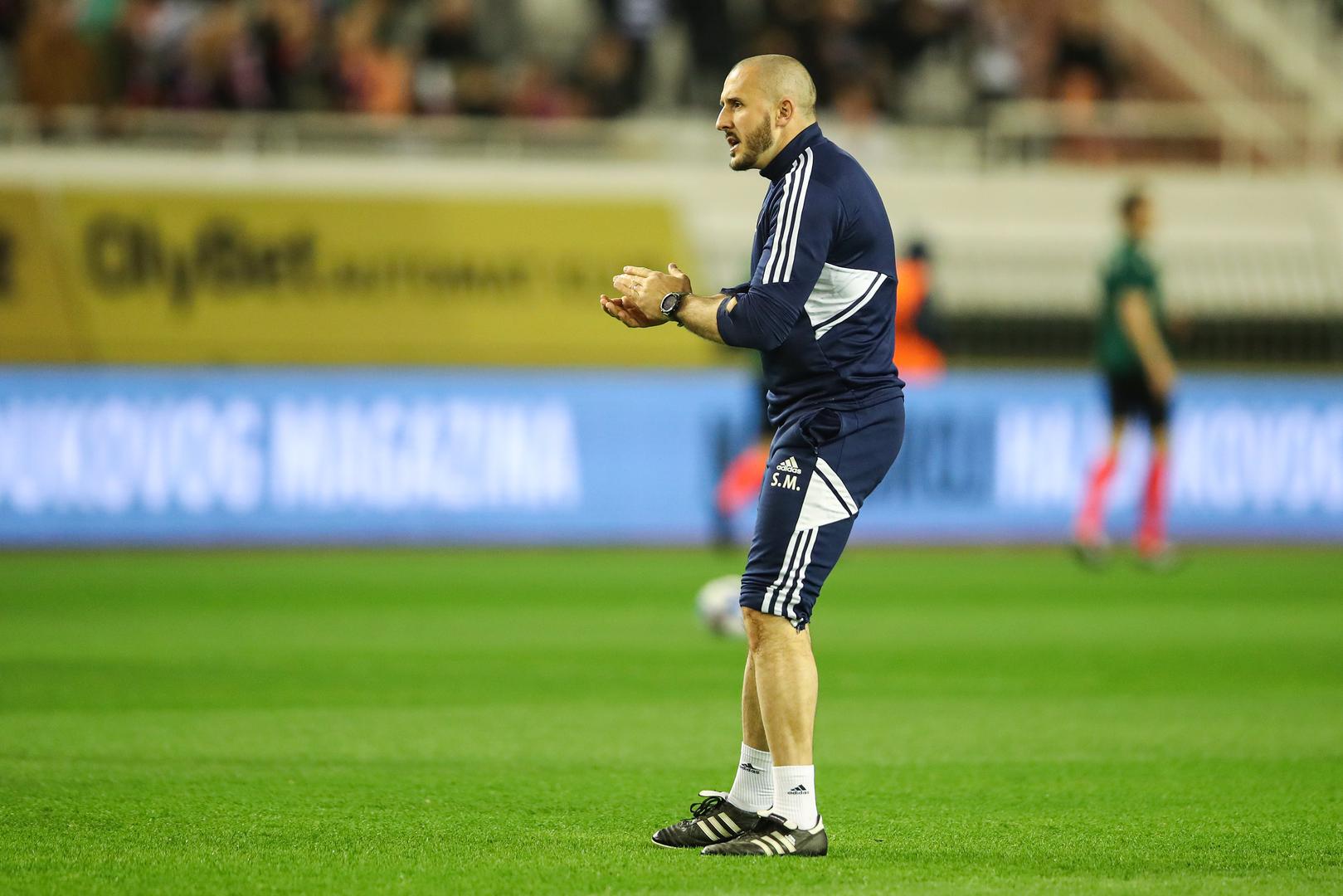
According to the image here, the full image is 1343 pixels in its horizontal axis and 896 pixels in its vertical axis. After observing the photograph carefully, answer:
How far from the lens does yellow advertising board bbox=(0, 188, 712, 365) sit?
19.0m

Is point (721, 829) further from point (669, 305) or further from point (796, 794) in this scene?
point (669, 305)

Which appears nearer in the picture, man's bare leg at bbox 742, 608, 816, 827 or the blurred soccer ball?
man's bare leg at bbox 742, 608, 816, 827

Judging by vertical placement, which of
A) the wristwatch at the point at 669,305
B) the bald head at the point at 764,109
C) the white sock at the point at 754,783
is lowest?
the white sock at the point at 754,783

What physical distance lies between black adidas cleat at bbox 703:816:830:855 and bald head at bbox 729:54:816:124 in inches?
77.5

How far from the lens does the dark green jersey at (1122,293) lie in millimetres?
15328

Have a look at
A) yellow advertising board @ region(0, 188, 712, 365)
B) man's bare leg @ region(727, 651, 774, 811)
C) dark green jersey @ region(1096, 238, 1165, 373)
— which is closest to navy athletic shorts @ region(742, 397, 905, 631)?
man's bare leg @ region(727, 651, 774, 811)

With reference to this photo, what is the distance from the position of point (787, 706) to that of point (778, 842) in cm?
38

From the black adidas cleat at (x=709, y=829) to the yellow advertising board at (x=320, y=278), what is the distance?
42.2ft

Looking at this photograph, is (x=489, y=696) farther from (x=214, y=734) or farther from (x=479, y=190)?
(x=479, y=190)

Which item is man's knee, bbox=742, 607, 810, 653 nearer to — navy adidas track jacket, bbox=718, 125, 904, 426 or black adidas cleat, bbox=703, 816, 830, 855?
black adidas cleat, bbox=703, 816, 830, 855

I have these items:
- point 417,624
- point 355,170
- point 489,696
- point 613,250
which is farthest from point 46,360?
point 489,696

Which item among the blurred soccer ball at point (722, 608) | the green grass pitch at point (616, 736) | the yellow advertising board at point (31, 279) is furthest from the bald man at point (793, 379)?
the yellow advertising board at point (31, 279)

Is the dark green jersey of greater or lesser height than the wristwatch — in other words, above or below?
above

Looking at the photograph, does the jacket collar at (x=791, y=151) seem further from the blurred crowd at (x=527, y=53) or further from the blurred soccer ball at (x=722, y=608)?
the blurred crowd at (x=527, y=53)
